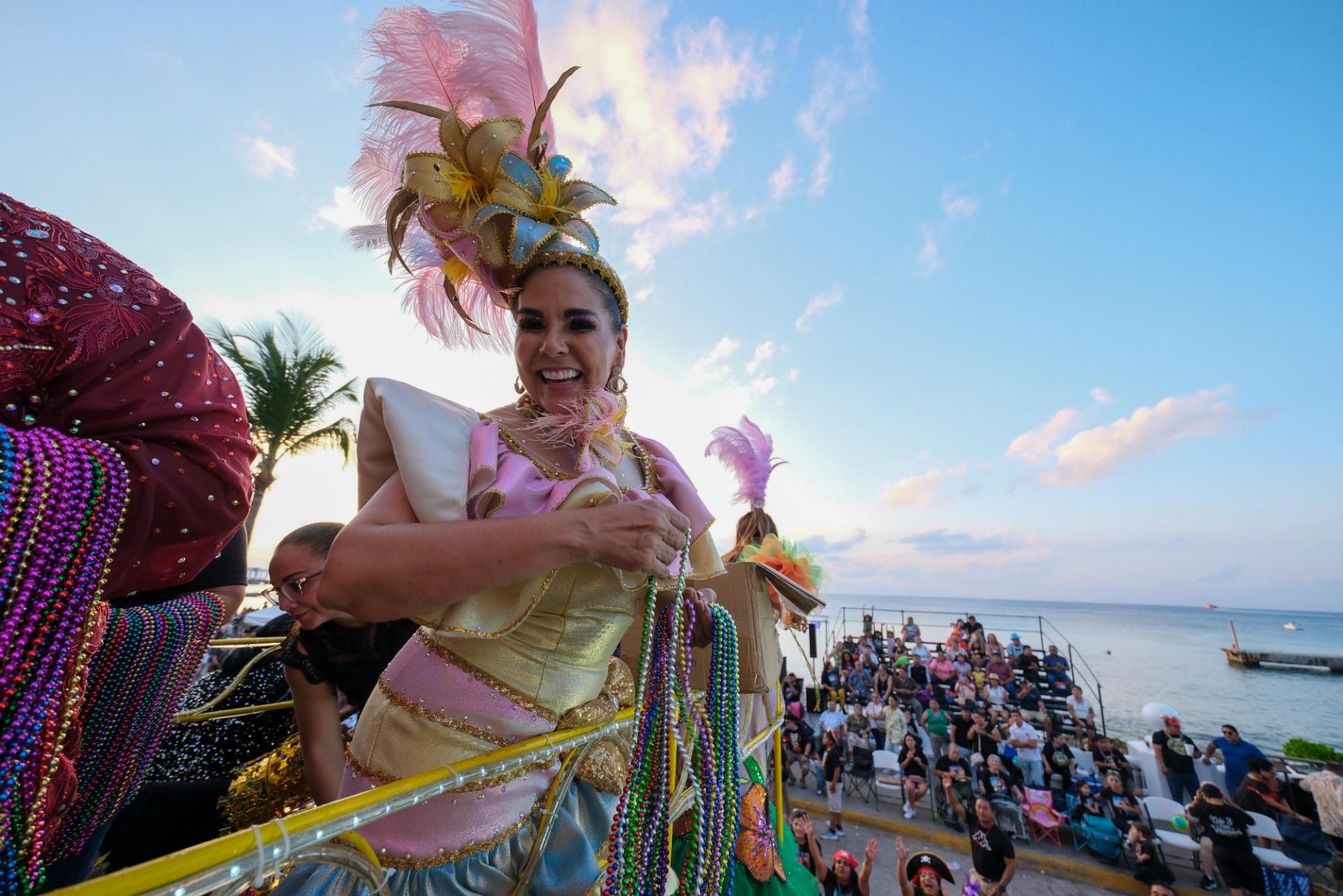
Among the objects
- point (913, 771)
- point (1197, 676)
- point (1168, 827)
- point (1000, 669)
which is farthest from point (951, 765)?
point (1197, 676)

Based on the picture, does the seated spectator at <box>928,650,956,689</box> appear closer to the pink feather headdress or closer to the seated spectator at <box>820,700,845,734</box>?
the seated spectator at <box>820,700,845,734</box>

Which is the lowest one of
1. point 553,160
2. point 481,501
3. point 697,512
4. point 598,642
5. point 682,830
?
point 682,830

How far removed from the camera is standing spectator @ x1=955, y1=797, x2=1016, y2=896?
652 centimetres

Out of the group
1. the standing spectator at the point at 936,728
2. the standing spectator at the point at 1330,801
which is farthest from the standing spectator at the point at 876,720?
the standing spectator at the point at 1330,801

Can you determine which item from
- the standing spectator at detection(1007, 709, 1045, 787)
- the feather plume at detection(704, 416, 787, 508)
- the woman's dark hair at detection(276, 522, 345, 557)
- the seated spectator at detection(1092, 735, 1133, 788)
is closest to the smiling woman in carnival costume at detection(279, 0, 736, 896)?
the woman's dark hair at detection(276, 522, 345, 557)

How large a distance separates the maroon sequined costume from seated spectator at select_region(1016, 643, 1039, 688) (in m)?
18.3

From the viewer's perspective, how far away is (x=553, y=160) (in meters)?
1.80

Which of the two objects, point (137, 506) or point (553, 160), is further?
point (553, 160)

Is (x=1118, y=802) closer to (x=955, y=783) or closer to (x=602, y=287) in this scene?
(x=955, y=783)

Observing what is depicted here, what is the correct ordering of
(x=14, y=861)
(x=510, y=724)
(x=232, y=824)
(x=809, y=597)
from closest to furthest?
(x=14, y=861), (x=510, y=724), (x=232, y=824), (x=809, y=597)

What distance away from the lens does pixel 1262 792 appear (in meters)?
8.05

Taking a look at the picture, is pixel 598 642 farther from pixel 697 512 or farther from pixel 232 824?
pixel 232 824

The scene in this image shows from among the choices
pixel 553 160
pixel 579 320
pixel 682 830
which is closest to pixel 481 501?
pixel 579 320

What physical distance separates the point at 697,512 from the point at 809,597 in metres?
1.34
